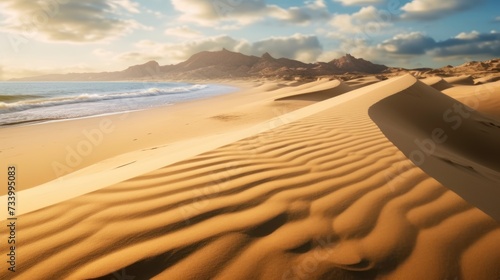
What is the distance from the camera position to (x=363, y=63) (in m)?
129

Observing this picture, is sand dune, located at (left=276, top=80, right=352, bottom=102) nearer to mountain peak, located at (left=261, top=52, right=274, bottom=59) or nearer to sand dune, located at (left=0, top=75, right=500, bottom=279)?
sand dune, located at (left=0, top=75, right=500, bottom=279)

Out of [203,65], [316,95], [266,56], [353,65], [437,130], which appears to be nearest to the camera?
[437,130]

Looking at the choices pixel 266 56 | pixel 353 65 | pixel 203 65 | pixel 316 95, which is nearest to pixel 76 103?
pixel 316 95

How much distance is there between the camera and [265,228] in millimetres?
1681

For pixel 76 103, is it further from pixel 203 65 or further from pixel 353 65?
pixel 203 65

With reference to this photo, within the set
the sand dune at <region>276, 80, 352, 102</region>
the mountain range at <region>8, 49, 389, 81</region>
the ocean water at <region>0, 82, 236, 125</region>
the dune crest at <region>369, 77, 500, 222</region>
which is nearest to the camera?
the dune crest at <region>369, 77, 500, 222</region>

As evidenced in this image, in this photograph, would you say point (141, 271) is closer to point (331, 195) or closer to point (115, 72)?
point (331, 195)

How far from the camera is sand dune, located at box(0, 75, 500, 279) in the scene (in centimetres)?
A: 137

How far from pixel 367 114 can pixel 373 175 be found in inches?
142

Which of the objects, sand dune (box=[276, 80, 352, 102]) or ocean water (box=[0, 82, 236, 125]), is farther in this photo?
sand dune (box=[276, 80, 352, 102])

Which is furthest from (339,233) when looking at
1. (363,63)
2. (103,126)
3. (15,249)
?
(363,63)

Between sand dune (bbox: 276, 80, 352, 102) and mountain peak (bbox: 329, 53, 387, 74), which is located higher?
mountain peak (bbox: 329, 53, 387, 74)

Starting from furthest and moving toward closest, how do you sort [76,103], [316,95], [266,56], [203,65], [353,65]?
[203,65] < [266,56] < [353,65] < [76,103] < [316,95]

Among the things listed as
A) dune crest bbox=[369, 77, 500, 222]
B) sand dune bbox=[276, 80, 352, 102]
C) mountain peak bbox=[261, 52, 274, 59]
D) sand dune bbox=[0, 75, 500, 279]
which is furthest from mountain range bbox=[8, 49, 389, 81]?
sand dune bbox=[0, 75, 500, 279]
